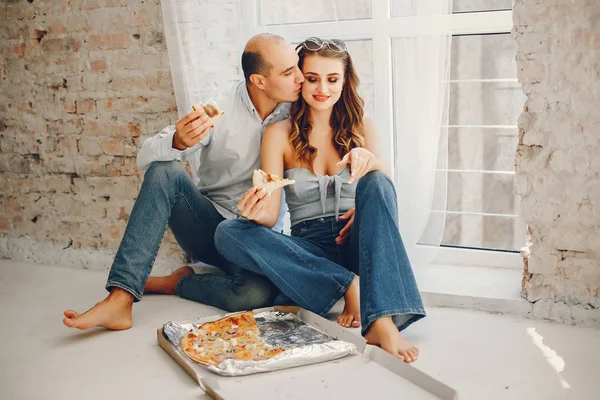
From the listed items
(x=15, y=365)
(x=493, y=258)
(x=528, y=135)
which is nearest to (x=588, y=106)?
(x=528, y=135)

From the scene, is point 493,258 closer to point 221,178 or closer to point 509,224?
point 509,224

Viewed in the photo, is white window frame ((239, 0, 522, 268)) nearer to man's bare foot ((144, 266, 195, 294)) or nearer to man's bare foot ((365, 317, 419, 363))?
man's bare foot ((365, 317, 419, 363))

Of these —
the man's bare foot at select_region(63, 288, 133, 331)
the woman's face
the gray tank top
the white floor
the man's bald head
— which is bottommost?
the white floor

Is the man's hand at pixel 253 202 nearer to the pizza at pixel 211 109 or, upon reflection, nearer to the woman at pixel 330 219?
the woman at pixel 330 219

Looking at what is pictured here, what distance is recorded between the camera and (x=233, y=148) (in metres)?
2.86

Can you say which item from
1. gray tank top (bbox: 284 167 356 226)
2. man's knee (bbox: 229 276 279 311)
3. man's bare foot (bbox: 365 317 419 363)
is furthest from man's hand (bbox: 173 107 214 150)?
man's bare foot (bbox: 365 317 419 363)

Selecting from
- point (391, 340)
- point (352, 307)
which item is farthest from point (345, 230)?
point (391, 340)

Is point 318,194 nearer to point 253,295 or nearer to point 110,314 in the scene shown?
point 253,295

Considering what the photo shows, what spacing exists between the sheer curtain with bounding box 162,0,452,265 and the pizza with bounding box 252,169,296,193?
1.71 feet

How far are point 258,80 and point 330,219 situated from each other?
587 mm

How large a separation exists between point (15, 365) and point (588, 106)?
204 centimetres

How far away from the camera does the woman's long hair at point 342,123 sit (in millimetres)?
2680

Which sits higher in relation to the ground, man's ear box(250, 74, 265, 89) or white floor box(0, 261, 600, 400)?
man's ear box(250, 74, 265, 89)

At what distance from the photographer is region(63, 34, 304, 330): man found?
2578 mm
